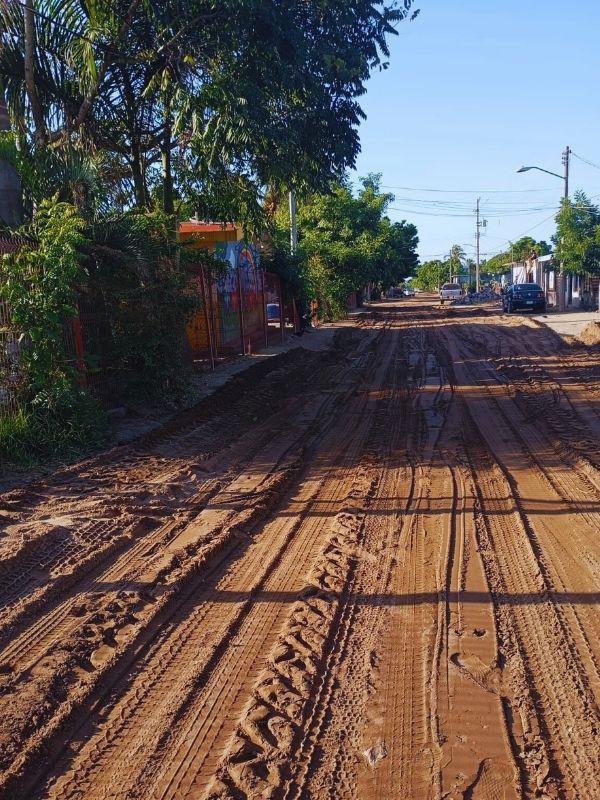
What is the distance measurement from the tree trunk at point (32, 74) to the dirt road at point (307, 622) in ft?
20.1

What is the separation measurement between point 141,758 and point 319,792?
0.85 metres

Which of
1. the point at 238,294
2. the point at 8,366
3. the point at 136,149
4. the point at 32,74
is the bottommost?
the point at 8,366

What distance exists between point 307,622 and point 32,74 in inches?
424

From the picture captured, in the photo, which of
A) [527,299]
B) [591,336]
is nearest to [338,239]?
[527,299]

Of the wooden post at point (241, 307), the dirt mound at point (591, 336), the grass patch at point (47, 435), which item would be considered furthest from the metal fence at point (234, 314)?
the dirt mound at point (591, 336)

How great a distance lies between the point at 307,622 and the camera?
4734mm

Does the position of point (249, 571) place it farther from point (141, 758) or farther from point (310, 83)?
point (310, 83)

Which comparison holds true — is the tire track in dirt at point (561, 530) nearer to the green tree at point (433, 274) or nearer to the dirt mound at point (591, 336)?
the dirt mound at point (591, 336)

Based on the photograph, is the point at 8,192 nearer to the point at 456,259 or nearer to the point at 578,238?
the point at 578,238

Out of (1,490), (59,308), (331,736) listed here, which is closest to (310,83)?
(59,308)

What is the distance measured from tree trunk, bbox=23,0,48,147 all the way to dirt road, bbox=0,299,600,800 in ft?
A: 20.1

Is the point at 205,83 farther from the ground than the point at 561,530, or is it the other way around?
the point at 205,83

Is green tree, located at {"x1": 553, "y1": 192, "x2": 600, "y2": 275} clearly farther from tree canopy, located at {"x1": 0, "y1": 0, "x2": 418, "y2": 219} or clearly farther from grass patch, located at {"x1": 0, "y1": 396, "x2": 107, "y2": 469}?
grass patch, located at {"x1": 0, "y1": 396, "x2": 107, "y2": 469}

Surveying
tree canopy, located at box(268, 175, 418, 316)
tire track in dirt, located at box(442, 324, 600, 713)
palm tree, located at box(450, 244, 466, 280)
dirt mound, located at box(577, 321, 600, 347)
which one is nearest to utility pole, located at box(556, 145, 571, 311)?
tree canopy, located at box(268, 175, 418, 316)
